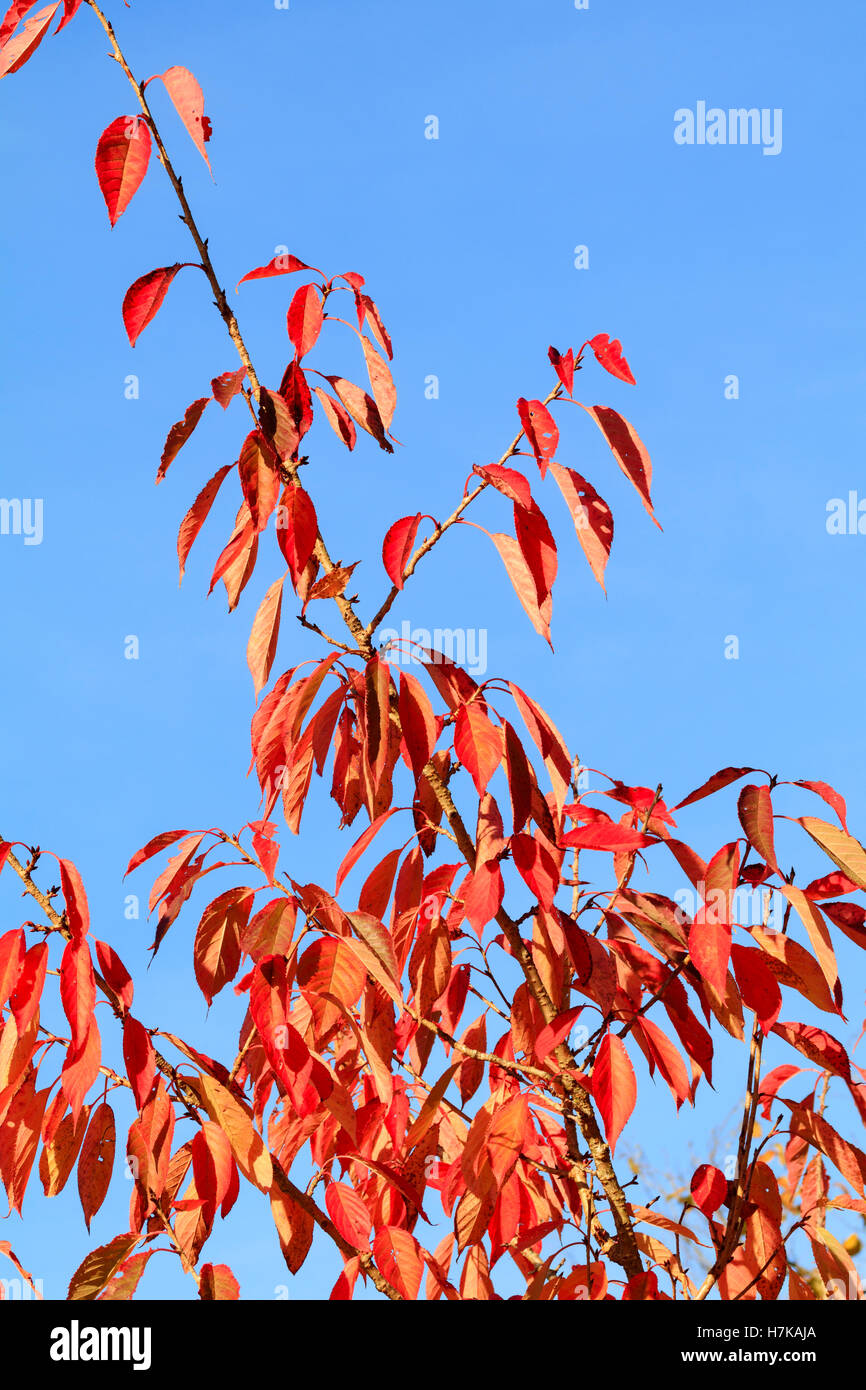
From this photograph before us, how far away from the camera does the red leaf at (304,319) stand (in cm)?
209

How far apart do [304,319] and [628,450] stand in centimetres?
57

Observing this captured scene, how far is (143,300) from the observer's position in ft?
6.65

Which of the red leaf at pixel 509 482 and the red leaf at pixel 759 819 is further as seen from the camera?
the red leaf at pixel 509 482

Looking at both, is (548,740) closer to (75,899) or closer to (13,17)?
(75,899)

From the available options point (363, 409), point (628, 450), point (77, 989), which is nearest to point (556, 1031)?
point (77, 989)

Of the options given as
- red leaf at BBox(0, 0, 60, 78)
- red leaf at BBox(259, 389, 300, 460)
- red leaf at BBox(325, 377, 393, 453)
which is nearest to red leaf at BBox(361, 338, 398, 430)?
red leaf at BBox(325, 377, 393, 453)

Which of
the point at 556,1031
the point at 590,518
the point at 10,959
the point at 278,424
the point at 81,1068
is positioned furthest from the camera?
the point at 590,518

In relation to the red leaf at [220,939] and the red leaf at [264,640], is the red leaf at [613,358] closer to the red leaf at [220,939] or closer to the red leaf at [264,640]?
the red leaf at [264,640]

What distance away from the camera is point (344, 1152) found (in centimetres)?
217

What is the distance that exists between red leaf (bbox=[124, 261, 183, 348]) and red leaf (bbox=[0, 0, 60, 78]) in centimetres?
35

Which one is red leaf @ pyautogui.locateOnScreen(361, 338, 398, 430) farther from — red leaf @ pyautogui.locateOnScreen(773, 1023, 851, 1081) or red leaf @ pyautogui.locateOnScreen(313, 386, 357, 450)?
red leaf @ pyautogui.locateOnScreen(773, 1023, 851, 1081)

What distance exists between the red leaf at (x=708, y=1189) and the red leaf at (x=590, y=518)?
995 millimetres

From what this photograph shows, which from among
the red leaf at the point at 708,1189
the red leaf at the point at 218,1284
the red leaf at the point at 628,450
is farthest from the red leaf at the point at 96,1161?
the red leaf at the point at 628,450
